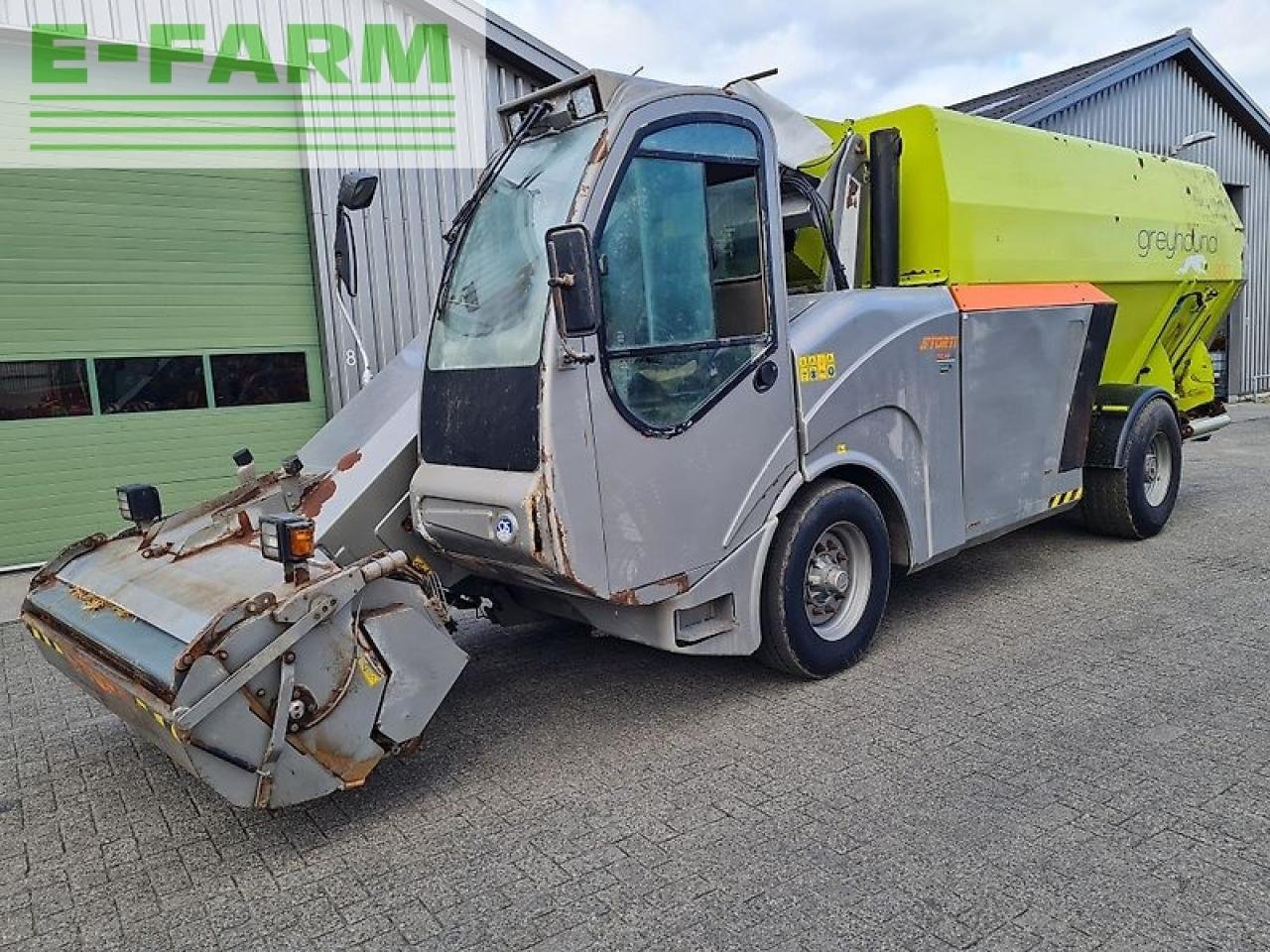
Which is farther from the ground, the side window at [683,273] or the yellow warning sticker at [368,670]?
the side window at [683,273]

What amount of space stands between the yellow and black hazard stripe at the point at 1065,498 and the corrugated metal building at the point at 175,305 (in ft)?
19.8

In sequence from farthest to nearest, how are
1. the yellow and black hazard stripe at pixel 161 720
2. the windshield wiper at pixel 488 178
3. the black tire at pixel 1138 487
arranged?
1. the black tire at pixel 1138 487
2. the windshield wiper at pixel 488 178
3. the yellow and black hazard stripe at pixel 161 720

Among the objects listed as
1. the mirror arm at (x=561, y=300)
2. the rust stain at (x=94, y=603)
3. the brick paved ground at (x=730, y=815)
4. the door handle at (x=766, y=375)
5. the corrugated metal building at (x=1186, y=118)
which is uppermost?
the corrugated metal building at (x=1186, y=118)

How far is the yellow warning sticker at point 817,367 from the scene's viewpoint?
4.33 metres

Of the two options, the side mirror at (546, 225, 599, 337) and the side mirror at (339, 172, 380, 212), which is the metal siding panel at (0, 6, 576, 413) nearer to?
the side mirror at (339, 172, 380, 212)

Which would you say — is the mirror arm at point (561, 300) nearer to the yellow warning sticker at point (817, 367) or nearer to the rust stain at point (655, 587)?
the rust stain at point (655, 587)

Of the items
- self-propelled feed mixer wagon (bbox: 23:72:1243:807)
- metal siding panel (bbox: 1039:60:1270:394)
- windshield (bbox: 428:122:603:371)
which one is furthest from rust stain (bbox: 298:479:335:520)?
metal siding panel (bbox: 1039:60:1270:394)

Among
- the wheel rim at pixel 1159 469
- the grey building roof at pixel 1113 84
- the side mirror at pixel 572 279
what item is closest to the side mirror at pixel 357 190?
the side mirror at pixel 572 279

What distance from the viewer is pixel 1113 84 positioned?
1450 centimetres

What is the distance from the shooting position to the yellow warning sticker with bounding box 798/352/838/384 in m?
4.33

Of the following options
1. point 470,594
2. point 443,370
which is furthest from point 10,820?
point 443,370

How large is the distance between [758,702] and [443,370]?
2092 mm

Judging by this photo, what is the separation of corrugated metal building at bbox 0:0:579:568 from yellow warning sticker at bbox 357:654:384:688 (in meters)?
5.73

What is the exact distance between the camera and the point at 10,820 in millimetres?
3666
